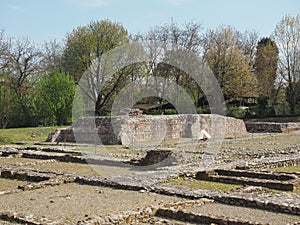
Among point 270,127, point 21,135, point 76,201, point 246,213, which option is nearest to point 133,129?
point 21,135

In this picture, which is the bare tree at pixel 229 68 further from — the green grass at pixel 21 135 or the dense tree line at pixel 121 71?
the green grass at pixel 21 135

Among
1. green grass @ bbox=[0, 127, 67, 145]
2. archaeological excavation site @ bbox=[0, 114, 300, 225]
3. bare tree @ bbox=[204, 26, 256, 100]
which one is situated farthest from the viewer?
bare tree @ bbox=[204, 26, 256, 100]

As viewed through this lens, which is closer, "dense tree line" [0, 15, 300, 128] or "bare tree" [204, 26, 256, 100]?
"dense tree line" [0, 15, 300, 128]

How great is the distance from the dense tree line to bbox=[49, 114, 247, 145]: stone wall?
22.9ft

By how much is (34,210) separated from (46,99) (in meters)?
27.7

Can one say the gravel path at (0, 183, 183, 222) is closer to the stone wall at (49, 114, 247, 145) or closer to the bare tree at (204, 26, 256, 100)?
the stone wall at (49, 114, 247, 145)

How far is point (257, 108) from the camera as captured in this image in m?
47.1

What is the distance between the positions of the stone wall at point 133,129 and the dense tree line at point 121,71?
22.9 feet

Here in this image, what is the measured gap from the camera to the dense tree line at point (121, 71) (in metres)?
36.4

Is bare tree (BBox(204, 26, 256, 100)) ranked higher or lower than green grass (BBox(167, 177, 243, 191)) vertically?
higher

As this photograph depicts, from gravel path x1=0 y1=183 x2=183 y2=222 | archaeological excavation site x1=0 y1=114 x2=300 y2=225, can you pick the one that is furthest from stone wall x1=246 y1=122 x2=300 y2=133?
gravel path x1=0 y1=183 x2=183 y2=222

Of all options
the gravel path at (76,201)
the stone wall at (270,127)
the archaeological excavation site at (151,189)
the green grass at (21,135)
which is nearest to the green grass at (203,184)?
the archaeological excavation site at (151,189)

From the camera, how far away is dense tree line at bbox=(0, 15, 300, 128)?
36.4m

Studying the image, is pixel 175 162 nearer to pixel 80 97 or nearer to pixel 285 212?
pixel 285 212
